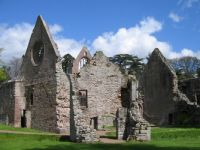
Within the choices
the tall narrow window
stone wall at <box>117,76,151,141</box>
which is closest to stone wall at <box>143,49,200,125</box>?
the tall narrow window

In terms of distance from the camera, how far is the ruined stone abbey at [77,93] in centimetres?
3158

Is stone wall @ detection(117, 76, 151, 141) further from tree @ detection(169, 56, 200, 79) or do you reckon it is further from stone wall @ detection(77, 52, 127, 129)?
tree @ detection(169, 56, 200, 79)

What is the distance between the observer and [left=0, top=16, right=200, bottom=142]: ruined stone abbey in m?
31.6

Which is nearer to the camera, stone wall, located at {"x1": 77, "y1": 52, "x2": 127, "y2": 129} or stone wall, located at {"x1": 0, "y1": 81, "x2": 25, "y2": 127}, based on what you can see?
stone wall, located at {"x1": 77, "y1": 52, "x2": 127, "y2": 129}

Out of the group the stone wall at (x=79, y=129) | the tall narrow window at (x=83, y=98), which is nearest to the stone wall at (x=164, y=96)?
the tall narrow window at (x=83, y=98)

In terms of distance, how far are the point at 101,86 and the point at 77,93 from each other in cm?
538

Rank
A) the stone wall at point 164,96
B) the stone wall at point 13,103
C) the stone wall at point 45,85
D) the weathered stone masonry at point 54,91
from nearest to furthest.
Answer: the stone wall at point 45,85
the weathered stone masonry at point 54,91
the stone wall at point 13,103
the stone wall at point 164,96

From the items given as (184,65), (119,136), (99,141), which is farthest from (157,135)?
(184,65)

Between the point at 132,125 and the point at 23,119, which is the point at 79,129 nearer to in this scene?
the point at 132,125

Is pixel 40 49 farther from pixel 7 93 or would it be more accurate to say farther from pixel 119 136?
pixel 119 136

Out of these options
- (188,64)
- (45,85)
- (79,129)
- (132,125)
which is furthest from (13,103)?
(188,64)

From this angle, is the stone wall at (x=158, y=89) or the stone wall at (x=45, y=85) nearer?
the stone wall at (x=45, y=85)

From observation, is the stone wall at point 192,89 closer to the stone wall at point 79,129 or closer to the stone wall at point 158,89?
the stone wall at point 158,89

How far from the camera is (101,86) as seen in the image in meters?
35.3
